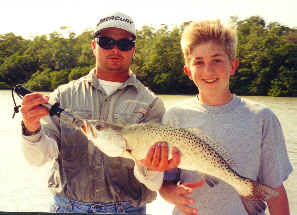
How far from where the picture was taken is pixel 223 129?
242 centimetres

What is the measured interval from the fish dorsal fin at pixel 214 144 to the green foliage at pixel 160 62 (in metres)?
37.1

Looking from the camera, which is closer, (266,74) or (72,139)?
(72,139)

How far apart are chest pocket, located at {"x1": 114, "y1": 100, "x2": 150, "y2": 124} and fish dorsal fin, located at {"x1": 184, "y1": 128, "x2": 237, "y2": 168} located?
2.13ft

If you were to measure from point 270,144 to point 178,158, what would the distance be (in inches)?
27.5

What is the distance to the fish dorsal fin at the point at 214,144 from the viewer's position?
2.28 metres

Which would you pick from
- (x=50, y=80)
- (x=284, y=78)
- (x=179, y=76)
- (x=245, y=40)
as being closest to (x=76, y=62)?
(x=50, y=80)

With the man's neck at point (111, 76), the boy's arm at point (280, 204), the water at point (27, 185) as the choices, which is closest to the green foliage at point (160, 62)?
the water at point (27, 185)

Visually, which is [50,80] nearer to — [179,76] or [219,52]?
[179,76]

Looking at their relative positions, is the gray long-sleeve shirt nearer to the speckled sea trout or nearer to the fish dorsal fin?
the speckled sea trout

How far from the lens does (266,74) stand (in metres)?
42.6

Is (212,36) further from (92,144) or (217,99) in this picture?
(92,144)

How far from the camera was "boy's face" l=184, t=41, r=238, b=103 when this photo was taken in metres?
2.49

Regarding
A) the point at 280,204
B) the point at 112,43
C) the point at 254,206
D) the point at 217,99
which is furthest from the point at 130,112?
the point at 280,204

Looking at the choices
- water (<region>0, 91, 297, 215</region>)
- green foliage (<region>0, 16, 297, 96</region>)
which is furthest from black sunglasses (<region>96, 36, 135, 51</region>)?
green foliage (<region>0, 16, 297, 96</region>)
